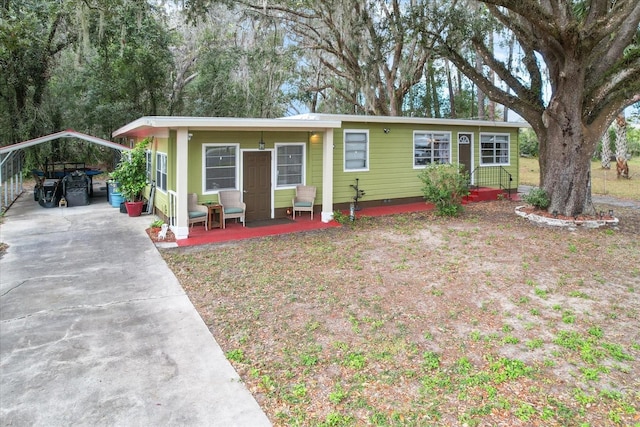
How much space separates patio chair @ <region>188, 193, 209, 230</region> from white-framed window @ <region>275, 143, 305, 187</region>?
199 centimetres

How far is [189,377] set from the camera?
3406 mm

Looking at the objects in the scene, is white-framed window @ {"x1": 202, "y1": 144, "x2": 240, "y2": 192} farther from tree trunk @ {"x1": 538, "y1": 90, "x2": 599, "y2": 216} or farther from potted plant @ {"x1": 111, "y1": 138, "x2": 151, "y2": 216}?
tree trunk @ {"x1": 538, "y1": 90, "x2": 599, "y2": 216}

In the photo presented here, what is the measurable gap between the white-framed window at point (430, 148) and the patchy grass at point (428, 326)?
15.3 feet

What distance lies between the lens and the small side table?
9.09 metres

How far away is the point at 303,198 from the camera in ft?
33.8

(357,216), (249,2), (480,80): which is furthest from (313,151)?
(249,2)

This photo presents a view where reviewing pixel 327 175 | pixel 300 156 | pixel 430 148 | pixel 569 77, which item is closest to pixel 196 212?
pixel 300 156

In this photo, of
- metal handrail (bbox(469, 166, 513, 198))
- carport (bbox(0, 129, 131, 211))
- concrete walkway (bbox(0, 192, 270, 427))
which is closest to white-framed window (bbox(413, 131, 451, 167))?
metal handrail (bbox(469, 166, 513, 198))

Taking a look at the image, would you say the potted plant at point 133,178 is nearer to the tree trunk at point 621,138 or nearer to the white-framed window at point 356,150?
the white-framed window at point 356,150

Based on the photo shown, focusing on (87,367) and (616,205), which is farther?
(616,205)

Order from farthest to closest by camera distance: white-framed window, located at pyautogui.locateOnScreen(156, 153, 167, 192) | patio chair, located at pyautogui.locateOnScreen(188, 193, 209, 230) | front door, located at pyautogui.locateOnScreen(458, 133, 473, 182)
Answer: front door, located at pyautogui.locateOnScreen(458, 133, 473, 182), white-framed window, located at pyautogui.locateOnScreen(156, 153, 167, 192), patio chair, located at pyautogui.locateOnScreen(188, 193, 209, 230)

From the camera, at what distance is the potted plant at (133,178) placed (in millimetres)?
11016

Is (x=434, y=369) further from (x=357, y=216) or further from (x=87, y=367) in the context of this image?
(x=357, y=216)

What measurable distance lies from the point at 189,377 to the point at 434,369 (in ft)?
6.65
